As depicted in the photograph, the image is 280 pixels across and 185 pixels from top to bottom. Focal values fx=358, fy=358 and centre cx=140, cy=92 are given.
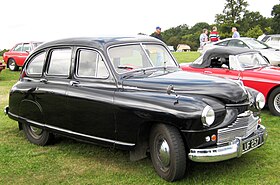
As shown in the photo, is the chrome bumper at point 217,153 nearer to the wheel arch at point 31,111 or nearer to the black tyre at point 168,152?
the black tyre at point 168,152

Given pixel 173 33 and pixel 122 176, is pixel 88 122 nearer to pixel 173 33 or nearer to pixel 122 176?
pixel 122 176

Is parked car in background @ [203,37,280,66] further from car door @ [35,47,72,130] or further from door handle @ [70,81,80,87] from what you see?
door handle @ [70,81,80,87]

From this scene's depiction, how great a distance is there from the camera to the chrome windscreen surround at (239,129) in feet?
14.4

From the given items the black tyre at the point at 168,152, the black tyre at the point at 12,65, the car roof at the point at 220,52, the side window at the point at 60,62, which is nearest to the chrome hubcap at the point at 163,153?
the black tyre at the point at 168,152

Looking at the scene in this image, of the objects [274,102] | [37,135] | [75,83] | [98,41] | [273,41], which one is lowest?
[37,135]

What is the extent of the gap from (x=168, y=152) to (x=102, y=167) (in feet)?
4.05

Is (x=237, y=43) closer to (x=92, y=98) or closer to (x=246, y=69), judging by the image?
(x=246, y=69)

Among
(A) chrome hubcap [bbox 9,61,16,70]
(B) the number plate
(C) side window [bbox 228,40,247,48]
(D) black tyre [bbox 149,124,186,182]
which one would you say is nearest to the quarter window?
(A) chrome hubcap [bbox 9,61,16,70]

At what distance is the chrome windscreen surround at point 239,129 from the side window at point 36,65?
3.41 meters

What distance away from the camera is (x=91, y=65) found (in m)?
5.43

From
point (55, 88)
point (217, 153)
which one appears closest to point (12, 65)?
A: point (55, 88)

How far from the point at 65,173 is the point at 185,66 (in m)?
5.28

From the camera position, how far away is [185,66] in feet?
31.0

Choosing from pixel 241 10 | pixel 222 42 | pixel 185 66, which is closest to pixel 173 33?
pixel 241 10
